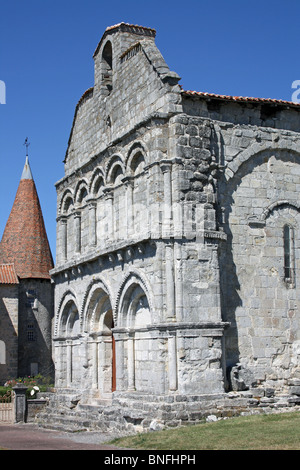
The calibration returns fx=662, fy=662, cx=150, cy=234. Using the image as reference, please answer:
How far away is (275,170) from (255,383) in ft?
18.6

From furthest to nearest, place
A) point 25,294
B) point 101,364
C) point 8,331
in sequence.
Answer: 1. point 25,294
2. point 8,331
3. point 101,364

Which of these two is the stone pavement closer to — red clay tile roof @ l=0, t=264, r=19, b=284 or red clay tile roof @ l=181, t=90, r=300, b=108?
red clay tile roof @ l=181, t=90, r=300, b=108

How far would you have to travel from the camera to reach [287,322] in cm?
1712

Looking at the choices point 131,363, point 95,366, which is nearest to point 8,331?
point 95,366

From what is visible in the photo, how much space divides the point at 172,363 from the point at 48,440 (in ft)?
11.1

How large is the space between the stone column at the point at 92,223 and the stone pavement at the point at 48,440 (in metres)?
5.83

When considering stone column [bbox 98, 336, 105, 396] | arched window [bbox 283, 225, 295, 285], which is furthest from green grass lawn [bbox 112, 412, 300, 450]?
stone column [bbox 98, 336, 105, 396]

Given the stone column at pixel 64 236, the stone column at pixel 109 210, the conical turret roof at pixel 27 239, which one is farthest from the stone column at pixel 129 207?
the conical turret roof at pixel 27 239

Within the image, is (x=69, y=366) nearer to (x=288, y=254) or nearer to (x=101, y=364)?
(x=101, y=364)

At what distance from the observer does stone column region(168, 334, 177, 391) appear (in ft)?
50.4

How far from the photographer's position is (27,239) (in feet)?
146

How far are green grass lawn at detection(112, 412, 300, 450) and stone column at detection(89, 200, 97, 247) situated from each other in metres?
7.94

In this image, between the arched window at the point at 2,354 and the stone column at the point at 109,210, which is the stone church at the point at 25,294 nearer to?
the arched window at the point at 2,354
